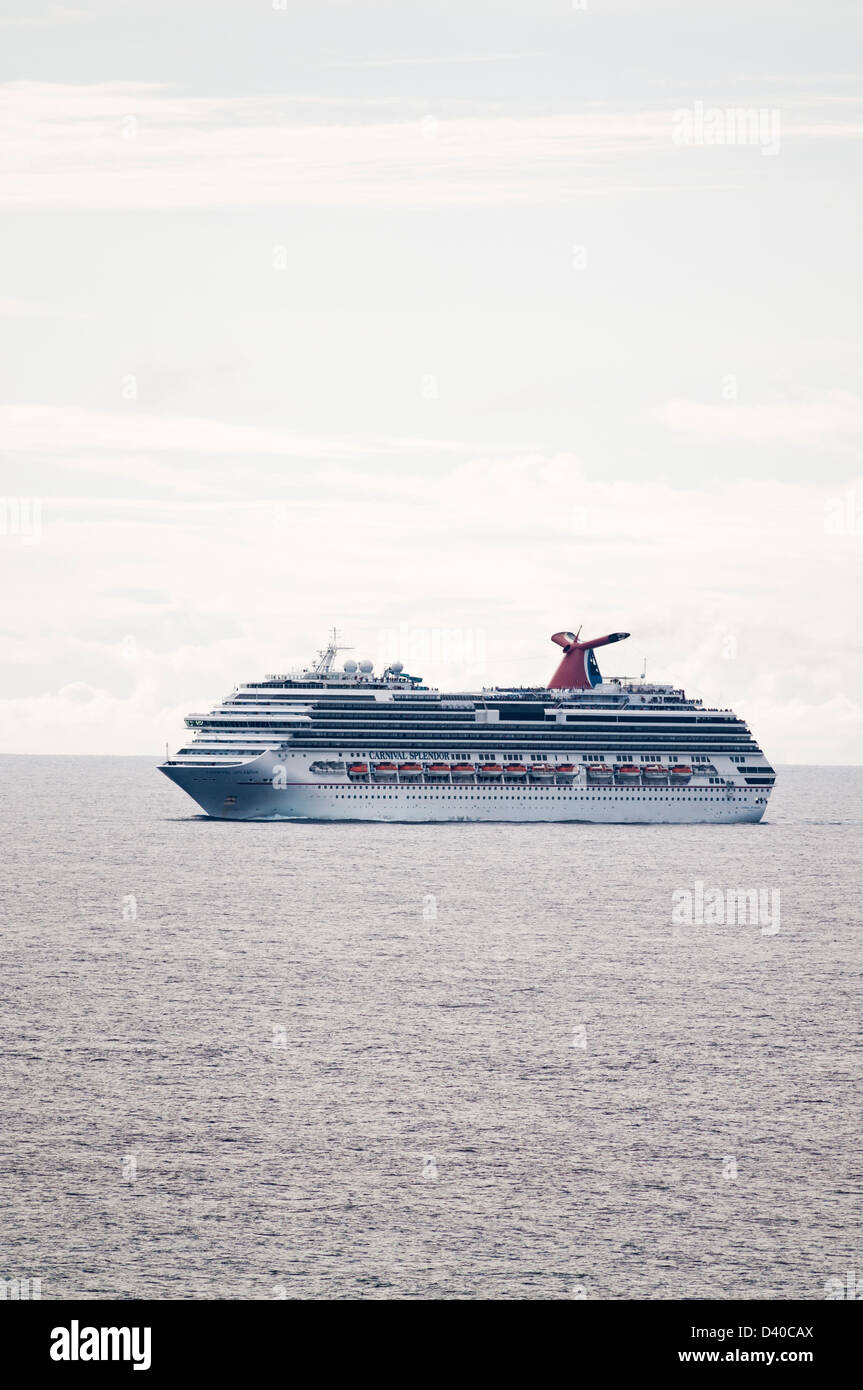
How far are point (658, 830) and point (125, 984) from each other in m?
89.5

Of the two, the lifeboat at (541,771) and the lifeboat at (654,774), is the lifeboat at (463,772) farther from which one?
the lifeboat at (654,774)

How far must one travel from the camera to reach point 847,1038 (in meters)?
51.8

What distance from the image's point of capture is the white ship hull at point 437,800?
409 ft

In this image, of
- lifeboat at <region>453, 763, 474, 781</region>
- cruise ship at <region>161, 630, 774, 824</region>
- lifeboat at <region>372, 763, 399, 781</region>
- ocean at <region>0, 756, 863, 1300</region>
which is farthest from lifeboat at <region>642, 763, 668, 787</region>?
ocean at <region>0, 756, 863, 1300</region>

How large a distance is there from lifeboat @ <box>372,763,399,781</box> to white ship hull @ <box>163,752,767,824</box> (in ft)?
2.10

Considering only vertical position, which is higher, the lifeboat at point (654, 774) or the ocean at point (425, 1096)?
the lifeboat at point (654, 774)

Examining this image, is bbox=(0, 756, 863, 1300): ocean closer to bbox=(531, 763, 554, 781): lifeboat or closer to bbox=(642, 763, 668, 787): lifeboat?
bbox=(531, 763, 554, 781): lifeboat

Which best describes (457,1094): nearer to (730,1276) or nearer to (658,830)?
(730,1276)

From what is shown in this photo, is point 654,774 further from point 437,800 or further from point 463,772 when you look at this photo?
point 437,800

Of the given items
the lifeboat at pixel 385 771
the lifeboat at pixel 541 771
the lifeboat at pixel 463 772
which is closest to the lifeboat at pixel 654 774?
the lifeboat at pixel 541 771

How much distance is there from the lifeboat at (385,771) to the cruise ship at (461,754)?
0.37 ft

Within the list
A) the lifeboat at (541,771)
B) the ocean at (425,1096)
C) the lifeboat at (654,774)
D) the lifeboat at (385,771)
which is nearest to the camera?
the ocean at (425,1096)

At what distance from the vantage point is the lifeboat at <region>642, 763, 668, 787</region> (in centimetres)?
13488
